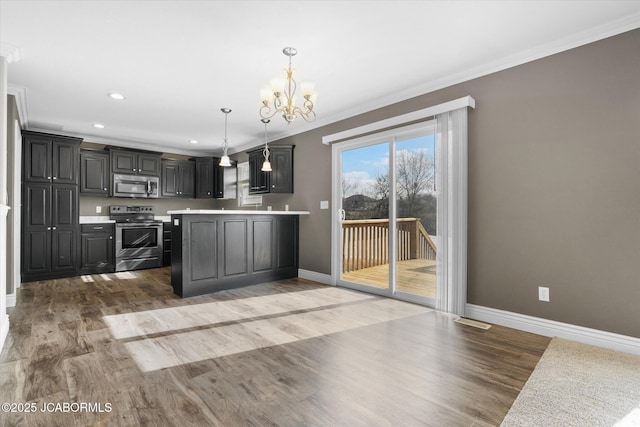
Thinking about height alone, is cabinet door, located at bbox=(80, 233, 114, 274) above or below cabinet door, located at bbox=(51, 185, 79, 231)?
below

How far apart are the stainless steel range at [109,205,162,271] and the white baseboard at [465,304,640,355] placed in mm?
5498

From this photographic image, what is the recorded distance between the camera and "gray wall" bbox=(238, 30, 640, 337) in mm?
2381

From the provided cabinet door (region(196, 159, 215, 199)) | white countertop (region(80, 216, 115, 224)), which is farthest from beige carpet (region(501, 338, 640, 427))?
cabinet door (region(196, 159, 215, 199))

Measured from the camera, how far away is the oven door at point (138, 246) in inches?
224

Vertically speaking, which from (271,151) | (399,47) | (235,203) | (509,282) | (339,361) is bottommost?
(339,361)

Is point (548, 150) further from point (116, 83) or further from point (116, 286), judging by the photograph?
point (116, 286)

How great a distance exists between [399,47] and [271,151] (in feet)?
10.5

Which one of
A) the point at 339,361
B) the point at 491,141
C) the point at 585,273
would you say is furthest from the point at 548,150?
the point at 339,361

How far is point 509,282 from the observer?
2949 mm

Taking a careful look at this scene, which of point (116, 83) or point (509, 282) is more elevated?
point (116, 83)

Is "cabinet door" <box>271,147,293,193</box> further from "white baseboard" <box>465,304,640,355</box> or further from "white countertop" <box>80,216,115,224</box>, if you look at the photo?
"white baseboard" <box>465,304,640,355</box>

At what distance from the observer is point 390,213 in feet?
13.0

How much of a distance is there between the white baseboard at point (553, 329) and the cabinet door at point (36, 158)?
627 cm

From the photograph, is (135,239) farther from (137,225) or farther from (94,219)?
(94,219)
